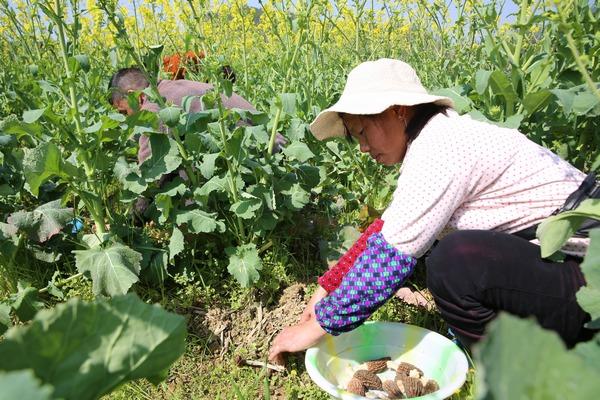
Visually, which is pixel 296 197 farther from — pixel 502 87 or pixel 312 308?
pixel 502 87

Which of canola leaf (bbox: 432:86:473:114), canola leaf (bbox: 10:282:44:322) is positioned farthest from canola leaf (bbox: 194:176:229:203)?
canola leaf (bbox: 432:86:473:114)

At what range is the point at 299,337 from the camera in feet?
6.76

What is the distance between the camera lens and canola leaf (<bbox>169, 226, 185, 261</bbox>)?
8.18ft

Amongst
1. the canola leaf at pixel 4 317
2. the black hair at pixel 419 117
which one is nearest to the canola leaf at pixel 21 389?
the black hair at pixel 419 117

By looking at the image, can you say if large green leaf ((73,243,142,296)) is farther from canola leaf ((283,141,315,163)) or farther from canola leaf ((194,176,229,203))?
canola leaf ((283,141,315,163))

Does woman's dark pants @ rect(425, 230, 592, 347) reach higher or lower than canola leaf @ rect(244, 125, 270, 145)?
lower

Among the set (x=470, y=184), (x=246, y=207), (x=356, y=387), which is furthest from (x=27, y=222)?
(x=470, y=184)

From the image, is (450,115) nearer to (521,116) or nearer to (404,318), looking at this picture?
(521,116)

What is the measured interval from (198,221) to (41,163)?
654 millimetres

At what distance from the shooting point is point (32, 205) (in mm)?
3113

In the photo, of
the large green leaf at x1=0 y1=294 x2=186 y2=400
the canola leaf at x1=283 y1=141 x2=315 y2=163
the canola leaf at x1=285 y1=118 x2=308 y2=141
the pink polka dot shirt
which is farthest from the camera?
the canola leaf at x1=285 y1=118 x2=308 y2=141

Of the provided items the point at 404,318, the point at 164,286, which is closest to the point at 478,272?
the point at 404,318

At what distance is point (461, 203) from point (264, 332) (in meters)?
1.07

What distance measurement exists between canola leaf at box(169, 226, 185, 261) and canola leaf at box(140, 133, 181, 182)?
0.84 ft
